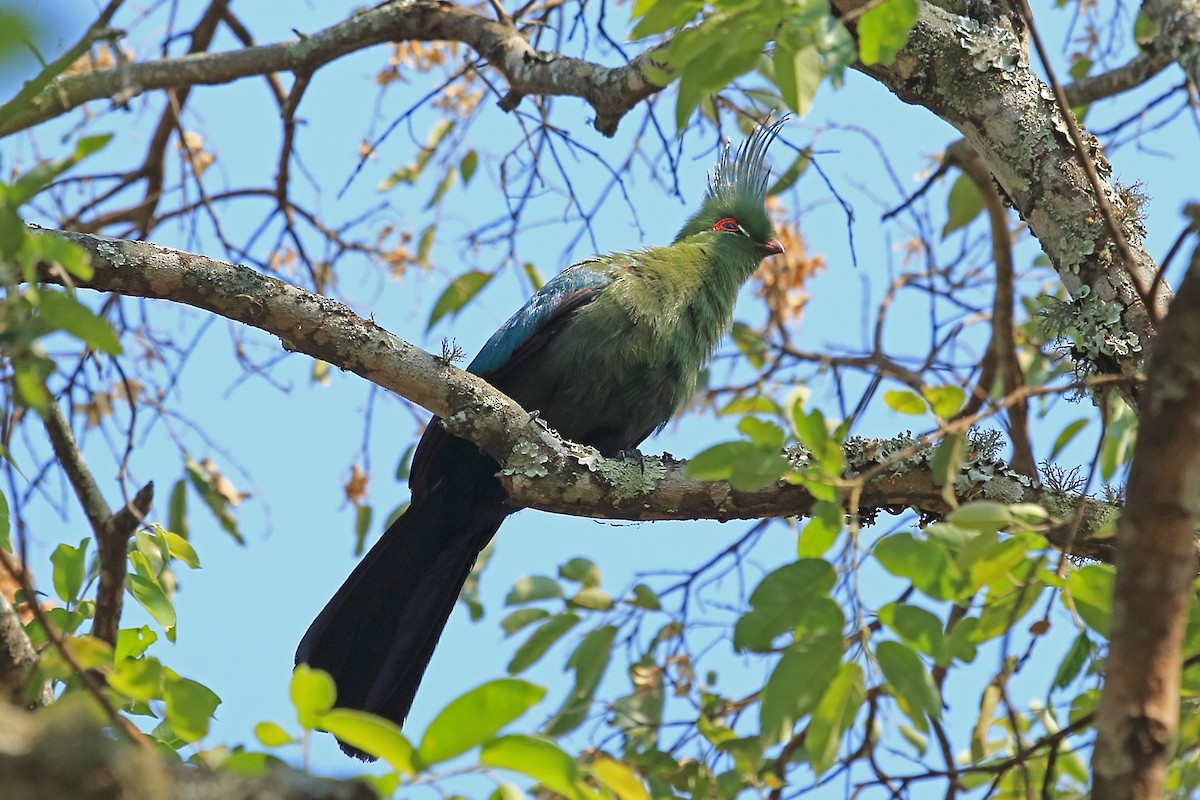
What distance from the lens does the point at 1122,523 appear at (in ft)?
4.62

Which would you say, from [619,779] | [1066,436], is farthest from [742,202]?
[619,779]

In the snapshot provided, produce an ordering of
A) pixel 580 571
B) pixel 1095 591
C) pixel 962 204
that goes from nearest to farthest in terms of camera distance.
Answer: pixel 1095 591 < pixel 580 571 < pixel 962 204

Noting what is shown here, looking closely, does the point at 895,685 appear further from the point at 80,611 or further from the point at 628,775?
the point at 80,611

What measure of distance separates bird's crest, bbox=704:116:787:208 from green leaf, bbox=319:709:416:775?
3765mm

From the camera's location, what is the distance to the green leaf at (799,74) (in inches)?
67.2

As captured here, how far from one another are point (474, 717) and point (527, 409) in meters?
2.60

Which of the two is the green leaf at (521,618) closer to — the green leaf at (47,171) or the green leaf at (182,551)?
the green leaf at (182,551)

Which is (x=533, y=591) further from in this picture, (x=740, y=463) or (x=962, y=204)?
(x=962, y=204)

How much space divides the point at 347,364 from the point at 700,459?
1.36 meters

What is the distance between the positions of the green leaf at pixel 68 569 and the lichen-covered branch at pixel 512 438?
686 mm

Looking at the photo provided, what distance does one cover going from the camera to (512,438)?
2.96m

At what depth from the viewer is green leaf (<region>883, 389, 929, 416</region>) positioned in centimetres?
183

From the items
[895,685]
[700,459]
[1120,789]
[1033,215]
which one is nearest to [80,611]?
[700,459]

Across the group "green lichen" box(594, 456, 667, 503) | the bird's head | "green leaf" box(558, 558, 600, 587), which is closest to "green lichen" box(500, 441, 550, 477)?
"green lichen" box(594, 456, 667, 503)
